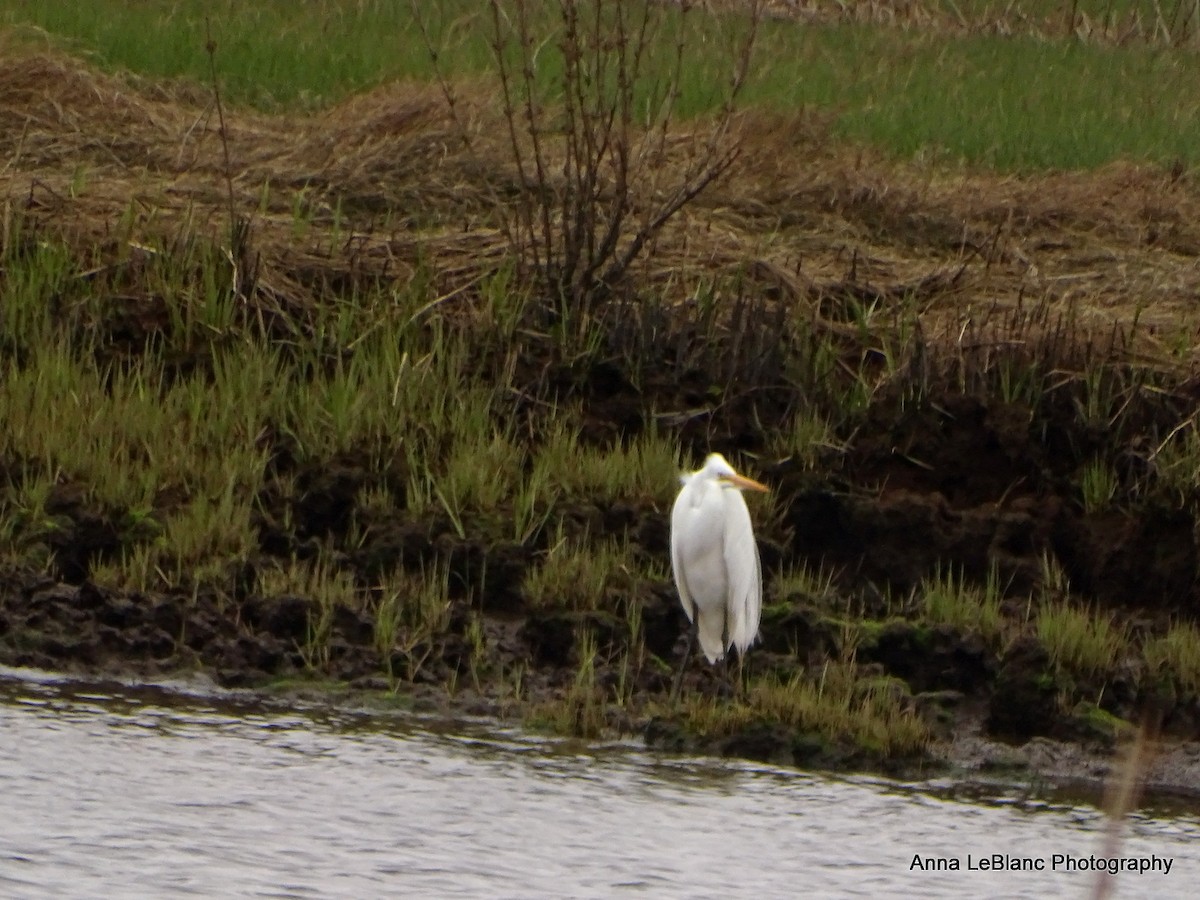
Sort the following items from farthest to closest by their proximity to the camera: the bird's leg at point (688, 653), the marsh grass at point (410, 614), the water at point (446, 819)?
the marsh grass at point (410, 614) < the bird's leg at point (688, 653) < the water at point (446, 819)

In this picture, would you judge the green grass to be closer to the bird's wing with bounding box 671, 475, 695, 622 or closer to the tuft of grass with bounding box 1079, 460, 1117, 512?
the tuft of grass with bounding box 1079, 460, 1117, 512

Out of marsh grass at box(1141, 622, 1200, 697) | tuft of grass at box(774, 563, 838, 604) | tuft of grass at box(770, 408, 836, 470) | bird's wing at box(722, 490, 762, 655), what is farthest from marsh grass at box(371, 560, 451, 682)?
marsh grass at box(1141, 622, 1200, 697)

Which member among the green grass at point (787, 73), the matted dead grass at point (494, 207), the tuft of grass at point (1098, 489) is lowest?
the tuft of grass at point (1098, 489)

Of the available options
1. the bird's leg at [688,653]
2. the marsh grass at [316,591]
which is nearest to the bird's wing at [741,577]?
the bird's leg at [688,653]

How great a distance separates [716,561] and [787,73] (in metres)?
6.42

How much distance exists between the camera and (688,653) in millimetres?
6469

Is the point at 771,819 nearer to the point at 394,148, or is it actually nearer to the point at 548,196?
the point at 548,196

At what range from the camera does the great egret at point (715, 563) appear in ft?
20.9

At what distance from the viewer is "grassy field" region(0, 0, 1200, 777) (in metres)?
6.43

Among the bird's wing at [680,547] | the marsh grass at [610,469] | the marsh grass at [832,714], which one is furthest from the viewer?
the marsh grass at [610,469]

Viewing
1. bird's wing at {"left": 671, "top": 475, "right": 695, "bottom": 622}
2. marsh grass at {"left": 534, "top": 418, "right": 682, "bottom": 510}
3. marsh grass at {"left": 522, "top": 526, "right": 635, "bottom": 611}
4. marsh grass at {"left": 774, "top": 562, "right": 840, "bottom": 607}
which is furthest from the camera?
marsh grass at {"left": 534, "top": 418, "right": 682, "bottom": 510}

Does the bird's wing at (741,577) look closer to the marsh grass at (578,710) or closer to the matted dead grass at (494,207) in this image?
the marsh grass at (578,710)

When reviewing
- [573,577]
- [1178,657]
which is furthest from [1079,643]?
[573,577]

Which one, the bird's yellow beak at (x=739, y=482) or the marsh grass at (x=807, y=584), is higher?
the bird's yellow beak at (x=739, y=482)
